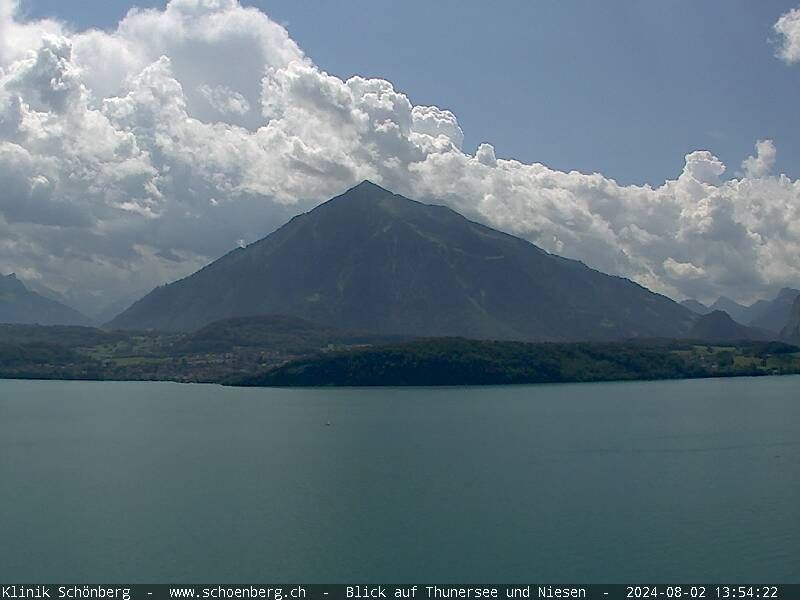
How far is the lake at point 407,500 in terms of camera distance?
5066cm

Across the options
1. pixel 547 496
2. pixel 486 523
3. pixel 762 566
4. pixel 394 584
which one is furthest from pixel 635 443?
pixel 394 584

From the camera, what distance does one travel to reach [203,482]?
79.2 meters

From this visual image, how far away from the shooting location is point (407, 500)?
2726 inches

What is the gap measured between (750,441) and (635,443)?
1412cm

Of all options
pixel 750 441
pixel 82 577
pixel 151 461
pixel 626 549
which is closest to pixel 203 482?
pixel 151 461

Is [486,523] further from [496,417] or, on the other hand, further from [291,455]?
[496,417]

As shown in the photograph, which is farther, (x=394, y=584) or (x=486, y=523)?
(x=486, y=523)

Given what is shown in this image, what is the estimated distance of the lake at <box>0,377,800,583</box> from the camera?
50656 millimetres

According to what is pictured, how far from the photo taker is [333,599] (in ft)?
147

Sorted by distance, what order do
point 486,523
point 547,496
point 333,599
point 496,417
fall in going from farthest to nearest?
point 496,417
point 547,496
point 486,523
point 333,599

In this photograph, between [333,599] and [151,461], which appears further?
[151,461]

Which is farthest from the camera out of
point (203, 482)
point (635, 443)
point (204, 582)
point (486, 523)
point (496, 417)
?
point (496, 417)

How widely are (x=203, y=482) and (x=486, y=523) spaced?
3101 centimetres

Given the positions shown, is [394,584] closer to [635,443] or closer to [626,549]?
[626,549]
